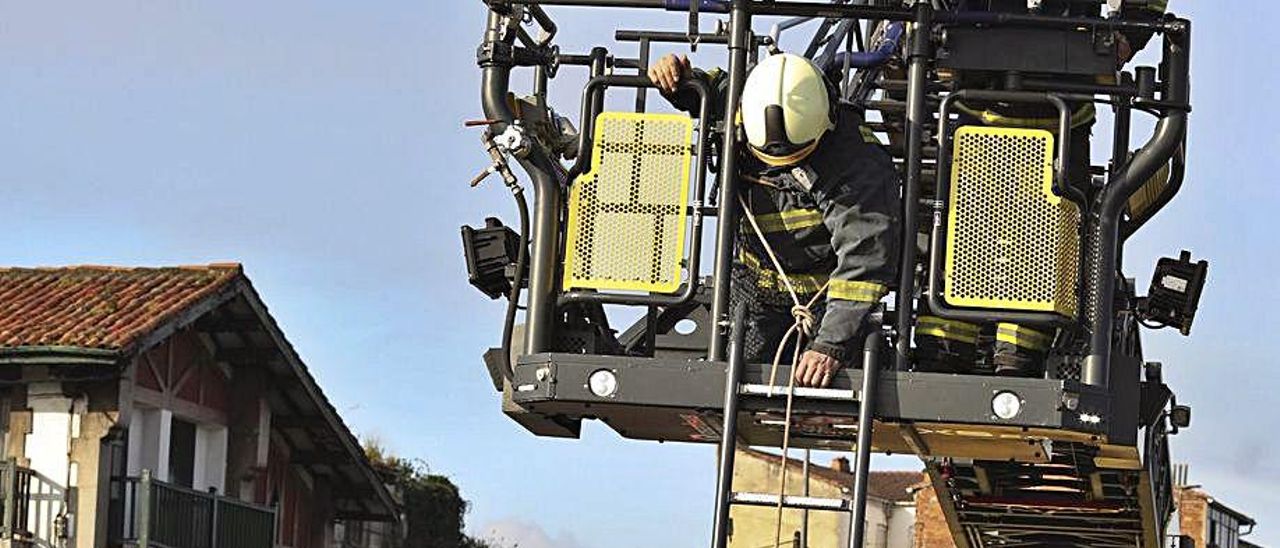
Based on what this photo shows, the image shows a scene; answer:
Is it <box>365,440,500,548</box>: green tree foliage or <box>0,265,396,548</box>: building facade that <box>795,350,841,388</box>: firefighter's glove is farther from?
<box>365,440,500,548</box>: green tree foliage

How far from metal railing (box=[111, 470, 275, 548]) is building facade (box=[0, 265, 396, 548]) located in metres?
0.02

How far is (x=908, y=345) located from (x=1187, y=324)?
2099 mm

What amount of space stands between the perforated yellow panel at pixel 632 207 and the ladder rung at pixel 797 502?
93cm

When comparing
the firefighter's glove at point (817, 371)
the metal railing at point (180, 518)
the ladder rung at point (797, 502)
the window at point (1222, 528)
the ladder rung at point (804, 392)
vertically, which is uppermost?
the firefighter's glove at point (817, 371)

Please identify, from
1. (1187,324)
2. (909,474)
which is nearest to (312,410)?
(1187,324)

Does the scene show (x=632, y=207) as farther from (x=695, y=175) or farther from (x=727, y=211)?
(x=727, y=211)

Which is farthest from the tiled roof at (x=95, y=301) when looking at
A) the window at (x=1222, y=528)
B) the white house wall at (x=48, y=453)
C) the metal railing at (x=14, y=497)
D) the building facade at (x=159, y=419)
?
the window at (x=1222, y=528)

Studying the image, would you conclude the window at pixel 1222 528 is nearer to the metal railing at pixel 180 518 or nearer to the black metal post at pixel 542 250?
the metal railing at pixel 180 518

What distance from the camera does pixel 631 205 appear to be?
9.73 m

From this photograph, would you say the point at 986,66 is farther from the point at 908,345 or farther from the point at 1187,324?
the point at 1187,324

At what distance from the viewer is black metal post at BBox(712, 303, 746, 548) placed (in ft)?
29.8

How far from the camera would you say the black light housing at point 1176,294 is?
1109 cm

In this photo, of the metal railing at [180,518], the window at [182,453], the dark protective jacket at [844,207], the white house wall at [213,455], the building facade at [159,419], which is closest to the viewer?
the dark protective jacket at [844,207]

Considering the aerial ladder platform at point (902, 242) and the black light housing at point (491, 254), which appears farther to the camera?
the black light housing at point (491, 254)
